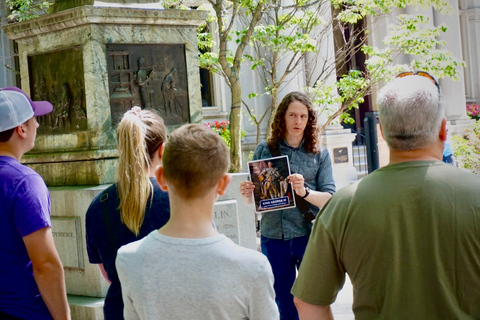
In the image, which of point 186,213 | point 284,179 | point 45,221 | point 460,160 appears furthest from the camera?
point 460,160

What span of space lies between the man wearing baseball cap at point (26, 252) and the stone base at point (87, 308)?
7.21 ft

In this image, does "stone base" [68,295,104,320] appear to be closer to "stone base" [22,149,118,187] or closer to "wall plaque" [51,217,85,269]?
"wall plaque" [51,217,85,269]

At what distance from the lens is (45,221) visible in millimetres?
3404

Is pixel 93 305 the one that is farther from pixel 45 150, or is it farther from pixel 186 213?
pixel 186 213

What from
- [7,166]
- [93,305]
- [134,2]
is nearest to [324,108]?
[134,2]

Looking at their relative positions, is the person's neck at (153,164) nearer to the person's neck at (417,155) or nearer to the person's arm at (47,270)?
the person's arm at (47,270)

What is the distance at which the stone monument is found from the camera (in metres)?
6.05

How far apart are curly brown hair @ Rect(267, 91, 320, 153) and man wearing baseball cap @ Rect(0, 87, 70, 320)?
2354mm

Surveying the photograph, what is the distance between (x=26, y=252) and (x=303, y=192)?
2.18 meters

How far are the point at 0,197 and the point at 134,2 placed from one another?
3.50 m

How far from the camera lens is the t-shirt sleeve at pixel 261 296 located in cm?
248

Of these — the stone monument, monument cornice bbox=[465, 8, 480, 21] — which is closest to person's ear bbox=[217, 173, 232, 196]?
the stone monument

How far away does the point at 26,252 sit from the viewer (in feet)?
11.4

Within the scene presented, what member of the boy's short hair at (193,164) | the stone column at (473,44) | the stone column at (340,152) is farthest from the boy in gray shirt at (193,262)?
the stone column at (473,44)
